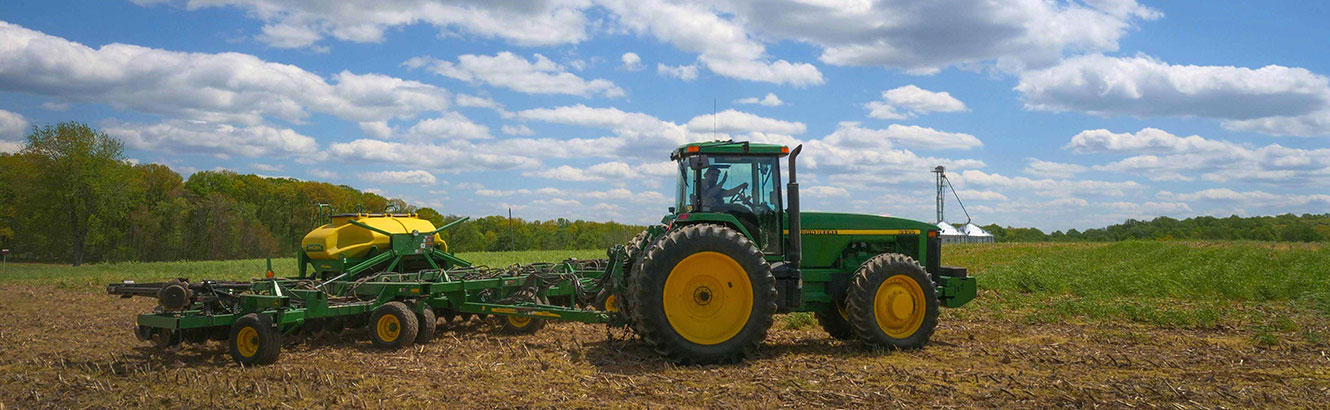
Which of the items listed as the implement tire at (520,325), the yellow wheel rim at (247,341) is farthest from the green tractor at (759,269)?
the yellow wheel rim at (247,341)

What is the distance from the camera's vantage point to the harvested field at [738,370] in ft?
20.1

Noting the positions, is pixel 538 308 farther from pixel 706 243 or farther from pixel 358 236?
pixel 358 236

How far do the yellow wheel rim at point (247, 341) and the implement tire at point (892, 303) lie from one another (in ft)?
20.0

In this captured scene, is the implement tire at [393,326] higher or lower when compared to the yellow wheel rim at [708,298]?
lower

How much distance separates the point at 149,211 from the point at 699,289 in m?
53.7

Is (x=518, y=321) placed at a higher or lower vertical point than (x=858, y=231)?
lower

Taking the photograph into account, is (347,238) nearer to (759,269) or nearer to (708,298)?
(708,298)

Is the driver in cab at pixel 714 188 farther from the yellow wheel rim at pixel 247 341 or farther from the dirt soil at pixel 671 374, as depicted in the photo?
the yellow wheel rim at pixel 247 341

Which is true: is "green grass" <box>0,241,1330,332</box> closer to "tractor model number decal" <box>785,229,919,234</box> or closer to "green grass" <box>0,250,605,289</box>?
"green grass" <box>0,250,605,289</box>

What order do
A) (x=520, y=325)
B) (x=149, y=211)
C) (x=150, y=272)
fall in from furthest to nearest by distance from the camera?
(x=149, y=211) → (x=150, y=272) → (x=520, y=325)

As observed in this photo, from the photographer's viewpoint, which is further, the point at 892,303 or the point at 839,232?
the point at 839,232

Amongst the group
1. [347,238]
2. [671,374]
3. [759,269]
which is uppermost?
[347,238]

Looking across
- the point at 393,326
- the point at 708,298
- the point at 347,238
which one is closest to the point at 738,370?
the point at 708,298

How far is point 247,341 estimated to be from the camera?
8.03 m
